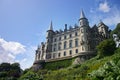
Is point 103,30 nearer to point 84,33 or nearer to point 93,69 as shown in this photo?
point 84,33

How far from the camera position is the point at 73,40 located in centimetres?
7850

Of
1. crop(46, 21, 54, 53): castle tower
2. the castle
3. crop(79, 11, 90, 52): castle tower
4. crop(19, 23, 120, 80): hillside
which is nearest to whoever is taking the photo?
crop(19, 23, 120, 80): hillside

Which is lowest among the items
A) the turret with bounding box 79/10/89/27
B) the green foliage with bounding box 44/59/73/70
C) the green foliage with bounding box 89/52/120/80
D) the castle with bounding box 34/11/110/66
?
the green foliage with bounding box 89/52/120/80

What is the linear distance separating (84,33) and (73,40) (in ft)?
19.0

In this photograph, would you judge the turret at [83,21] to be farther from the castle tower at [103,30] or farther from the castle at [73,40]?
the castle tower at [103,30]

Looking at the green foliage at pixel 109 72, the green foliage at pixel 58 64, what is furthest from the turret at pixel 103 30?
Answer: the green foliage at pixel 109 72

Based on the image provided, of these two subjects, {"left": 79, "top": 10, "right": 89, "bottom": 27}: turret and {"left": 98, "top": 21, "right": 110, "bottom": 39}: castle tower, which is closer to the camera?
{"left": 98, "top": 21, "right": 110, "bottom": 39}: castle tower

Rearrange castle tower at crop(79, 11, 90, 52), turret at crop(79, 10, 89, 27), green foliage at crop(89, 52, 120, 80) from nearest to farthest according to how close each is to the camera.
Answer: green foliage at crop(89, 52, 120, 80) < castle tower at crop(79, 11, 90, 52) < turret at crop(79, 10, 89, 27)

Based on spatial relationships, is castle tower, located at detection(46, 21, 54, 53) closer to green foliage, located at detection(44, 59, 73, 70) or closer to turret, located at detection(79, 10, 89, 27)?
green foliage, located at detection(44, 59, 73, 70)

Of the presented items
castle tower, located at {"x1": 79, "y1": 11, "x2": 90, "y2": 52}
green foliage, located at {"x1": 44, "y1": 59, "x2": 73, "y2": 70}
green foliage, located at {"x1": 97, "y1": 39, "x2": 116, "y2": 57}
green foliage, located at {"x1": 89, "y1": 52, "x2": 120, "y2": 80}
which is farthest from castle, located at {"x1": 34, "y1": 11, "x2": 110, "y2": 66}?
green foliage, located at {"x1": 89, "y1": 52, "x2": 120, "y2": 80}

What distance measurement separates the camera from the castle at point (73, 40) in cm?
7375

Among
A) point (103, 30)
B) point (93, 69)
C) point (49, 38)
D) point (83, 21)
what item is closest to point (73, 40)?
point (83, 21)

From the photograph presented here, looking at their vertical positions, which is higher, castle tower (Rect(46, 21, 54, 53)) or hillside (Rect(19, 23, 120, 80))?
castle tower (Rect(46, 21, 54, 53))

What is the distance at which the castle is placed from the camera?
242 ft
